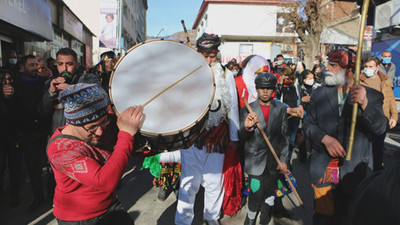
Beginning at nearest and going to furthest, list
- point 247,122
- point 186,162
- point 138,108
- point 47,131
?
point 138,108 → point 247,122 → point 186,162 → point 47,131

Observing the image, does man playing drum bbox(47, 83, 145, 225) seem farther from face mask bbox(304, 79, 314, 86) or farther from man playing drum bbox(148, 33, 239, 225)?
face mask bbox(304, 79, 314, 86)

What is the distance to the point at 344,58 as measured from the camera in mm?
2242

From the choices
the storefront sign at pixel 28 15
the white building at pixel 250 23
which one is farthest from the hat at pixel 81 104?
the white building at pixel 250 23

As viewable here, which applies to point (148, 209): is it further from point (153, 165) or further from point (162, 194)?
point (153, 165)

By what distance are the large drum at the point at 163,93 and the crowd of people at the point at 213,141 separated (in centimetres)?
14

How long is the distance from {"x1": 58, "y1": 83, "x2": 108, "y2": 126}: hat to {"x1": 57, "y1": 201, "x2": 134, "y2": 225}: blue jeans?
2.06 ft

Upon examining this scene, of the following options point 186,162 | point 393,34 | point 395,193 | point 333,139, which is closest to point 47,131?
point 186,162

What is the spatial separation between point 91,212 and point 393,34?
12505mm

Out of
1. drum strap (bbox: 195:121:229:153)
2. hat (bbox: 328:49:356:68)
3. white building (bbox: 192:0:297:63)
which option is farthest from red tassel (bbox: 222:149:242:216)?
white building (bbox: 192:0:297:63)

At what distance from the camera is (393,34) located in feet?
35.0

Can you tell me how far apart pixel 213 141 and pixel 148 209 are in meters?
1.41

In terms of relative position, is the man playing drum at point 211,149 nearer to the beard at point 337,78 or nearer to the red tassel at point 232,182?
the red tassel at point 232,182

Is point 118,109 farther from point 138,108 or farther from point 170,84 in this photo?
point 170,84

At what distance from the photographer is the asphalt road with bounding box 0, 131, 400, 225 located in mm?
3232
